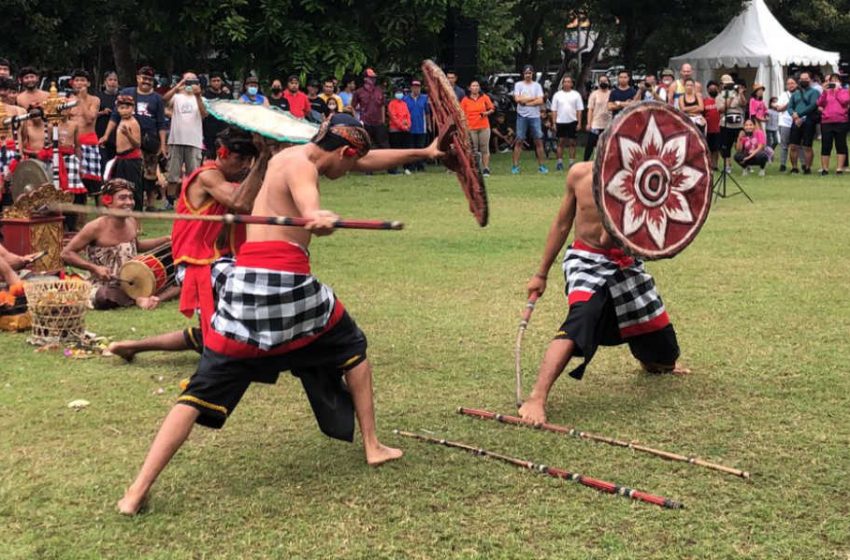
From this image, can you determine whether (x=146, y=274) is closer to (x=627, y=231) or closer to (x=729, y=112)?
(x=627, y=231)

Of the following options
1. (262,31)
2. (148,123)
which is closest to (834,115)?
(262,31)

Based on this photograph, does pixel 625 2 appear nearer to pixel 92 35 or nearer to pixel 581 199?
pixel 92 35

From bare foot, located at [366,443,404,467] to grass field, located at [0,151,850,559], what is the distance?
4 cm

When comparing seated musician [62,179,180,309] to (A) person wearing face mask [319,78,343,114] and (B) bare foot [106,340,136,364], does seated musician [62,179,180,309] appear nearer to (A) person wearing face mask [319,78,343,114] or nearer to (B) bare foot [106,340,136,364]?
(B) bare foot [106,340,136,364]

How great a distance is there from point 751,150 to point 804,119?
118 cm

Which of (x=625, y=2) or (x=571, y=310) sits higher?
(x=625, y=2)

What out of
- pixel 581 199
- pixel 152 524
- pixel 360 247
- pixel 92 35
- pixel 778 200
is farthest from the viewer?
pixel 92 35

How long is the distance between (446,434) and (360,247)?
632 centimetres

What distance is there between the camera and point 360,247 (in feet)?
37.7

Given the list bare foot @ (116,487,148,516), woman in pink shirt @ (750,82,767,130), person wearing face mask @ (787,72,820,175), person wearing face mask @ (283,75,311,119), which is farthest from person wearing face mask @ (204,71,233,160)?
bare foot @ (116,487,148,516)

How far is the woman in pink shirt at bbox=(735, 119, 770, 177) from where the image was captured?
1919cm

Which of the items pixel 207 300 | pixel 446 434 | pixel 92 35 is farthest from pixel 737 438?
pixel 92 35

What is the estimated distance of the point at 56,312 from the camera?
23.4 feet

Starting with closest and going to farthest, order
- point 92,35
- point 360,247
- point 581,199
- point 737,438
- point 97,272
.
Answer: point 737,438
point 581,199
point 97,272
point 360,247
point 92,35
